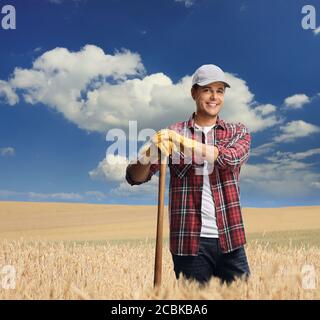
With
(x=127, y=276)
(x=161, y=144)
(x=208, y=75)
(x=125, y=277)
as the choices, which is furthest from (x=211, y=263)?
(x=127, y=276)

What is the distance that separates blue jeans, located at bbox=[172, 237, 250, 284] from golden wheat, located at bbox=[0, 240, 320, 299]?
218 millimetres

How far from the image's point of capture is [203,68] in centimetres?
385

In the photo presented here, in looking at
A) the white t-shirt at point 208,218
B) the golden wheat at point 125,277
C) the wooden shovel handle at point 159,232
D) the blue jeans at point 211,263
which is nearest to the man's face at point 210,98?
the white t-shirt at point 208,218

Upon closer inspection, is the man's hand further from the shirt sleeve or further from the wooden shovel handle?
the shirt sleeve

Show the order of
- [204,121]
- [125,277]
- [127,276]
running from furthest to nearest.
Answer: [127,276] < [125,277] < [204,121]

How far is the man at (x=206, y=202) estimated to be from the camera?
380 centimetres

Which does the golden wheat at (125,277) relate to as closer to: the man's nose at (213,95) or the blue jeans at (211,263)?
the blue jeans at (211,263)

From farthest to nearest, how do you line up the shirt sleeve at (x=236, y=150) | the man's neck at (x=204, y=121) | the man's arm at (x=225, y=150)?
the man's neck at (x=204, y=121) < the shirt sleeve at (x=236, y=150) < the man's arm at (x=225, y=150)

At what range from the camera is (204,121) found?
4035mm

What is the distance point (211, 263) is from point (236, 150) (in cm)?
95

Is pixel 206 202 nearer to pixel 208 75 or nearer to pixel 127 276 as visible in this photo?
pixel 208 75

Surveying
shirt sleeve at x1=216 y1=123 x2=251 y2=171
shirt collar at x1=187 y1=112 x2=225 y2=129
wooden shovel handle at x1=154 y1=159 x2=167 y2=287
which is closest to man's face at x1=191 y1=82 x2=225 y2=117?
shirt collar at x1=187 y1=112 x2=225 y2=129
